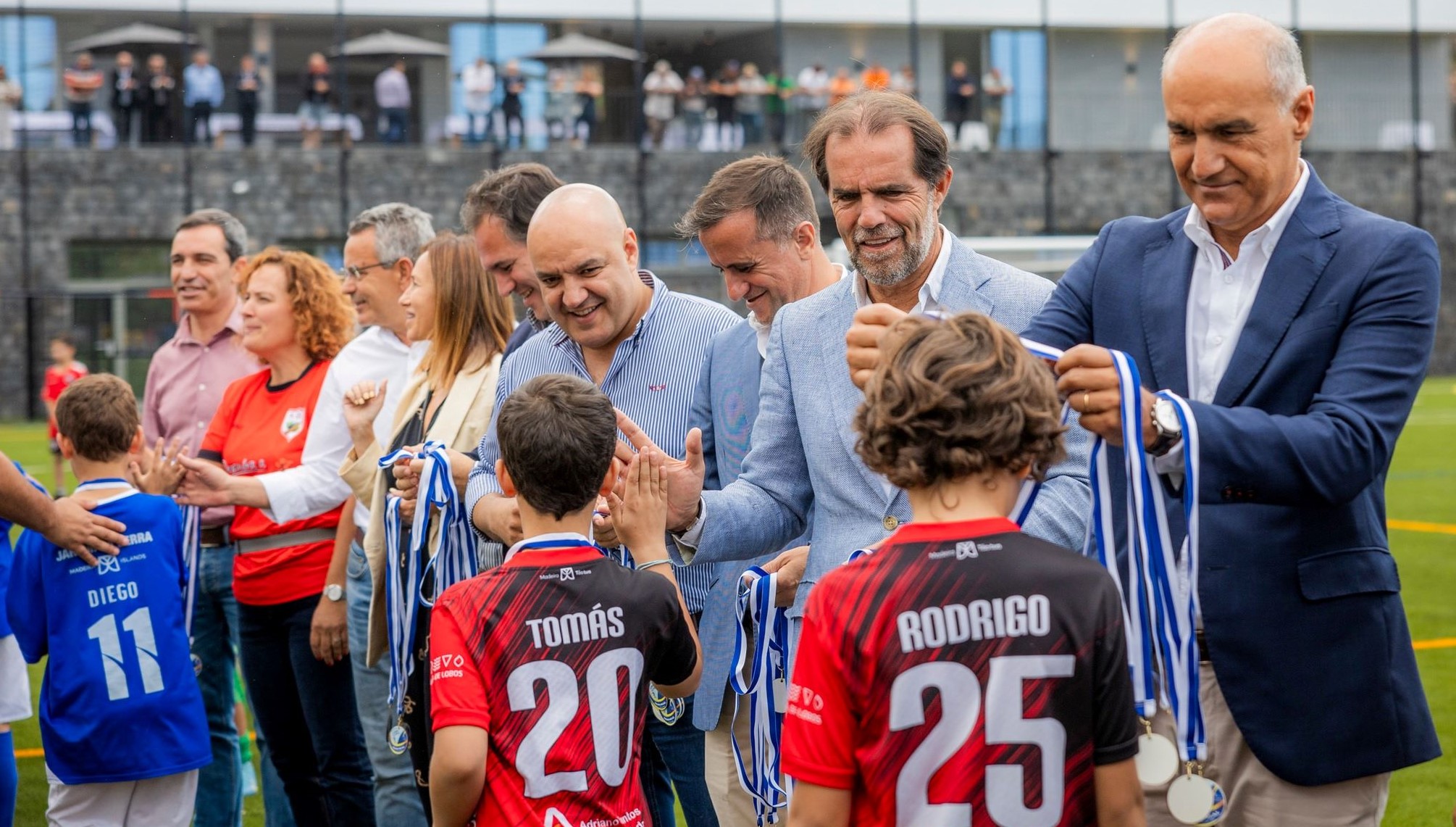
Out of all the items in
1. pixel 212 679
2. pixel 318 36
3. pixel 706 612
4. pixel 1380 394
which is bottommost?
pixel 212 679

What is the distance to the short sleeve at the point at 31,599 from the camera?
512 cm

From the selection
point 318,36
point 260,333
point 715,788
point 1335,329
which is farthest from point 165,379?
point 318,36

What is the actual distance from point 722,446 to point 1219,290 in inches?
64.7

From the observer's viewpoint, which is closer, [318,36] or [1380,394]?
[1380,394]

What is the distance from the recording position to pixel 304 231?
113 ft

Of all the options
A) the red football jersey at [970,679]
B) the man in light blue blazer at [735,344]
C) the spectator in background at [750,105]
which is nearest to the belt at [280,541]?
the man in light blue blazer at [735,344]

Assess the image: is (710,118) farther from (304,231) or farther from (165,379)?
(165,379)

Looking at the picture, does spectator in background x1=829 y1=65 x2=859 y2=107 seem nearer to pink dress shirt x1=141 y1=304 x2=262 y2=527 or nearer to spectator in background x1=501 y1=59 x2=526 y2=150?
spectator in background x1=501 y1=59 x2=526 y2=150

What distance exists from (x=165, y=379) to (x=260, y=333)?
96 centimetres

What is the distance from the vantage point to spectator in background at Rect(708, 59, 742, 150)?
37.3 metres

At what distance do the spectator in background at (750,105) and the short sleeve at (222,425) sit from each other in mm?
32307

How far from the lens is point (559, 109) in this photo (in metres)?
36.4

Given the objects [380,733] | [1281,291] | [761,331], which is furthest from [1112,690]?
[380,733]

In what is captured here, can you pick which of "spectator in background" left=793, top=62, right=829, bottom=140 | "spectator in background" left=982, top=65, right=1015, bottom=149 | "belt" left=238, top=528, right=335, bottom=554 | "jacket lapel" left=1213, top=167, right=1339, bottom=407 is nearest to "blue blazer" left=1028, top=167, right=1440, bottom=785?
"jacket lapel" left=1213, top=167, right=1339, bottom=407
